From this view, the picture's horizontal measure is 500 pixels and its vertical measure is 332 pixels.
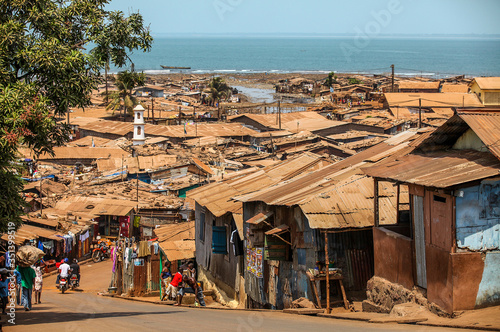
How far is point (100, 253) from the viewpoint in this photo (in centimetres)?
2603

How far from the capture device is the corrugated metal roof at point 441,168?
334 inches

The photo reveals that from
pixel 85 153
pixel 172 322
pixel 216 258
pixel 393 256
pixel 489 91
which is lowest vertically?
pixel 216 258

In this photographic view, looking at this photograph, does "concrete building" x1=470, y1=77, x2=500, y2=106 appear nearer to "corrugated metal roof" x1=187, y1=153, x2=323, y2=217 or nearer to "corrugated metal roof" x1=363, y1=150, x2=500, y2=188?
"corrugated metal roof" x1=187, y1=153, x2=323, y2=217

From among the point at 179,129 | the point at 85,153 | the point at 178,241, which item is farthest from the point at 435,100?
the point at 178,241

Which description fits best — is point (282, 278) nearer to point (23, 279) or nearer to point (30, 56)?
point (23, 279)

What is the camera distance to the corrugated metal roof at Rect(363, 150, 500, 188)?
8.49 meters

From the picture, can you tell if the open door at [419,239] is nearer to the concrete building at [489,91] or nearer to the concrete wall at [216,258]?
the concrete wall at [216,258]

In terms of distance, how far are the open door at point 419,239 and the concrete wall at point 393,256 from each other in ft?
0.56

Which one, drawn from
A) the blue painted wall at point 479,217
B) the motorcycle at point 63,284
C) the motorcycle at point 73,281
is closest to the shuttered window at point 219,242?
the motorcycle at point 63,284

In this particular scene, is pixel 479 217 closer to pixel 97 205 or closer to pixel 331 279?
pixel 331 279

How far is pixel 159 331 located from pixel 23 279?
4.25 metres

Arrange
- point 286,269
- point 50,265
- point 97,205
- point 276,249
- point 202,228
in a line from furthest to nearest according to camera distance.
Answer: point 97,205
point 50,265
point 202,228
point 286,269
point 276,249

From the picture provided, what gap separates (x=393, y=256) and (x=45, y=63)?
6352 millimetres

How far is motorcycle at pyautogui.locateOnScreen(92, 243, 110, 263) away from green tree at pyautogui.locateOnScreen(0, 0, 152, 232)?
16.2 metres
